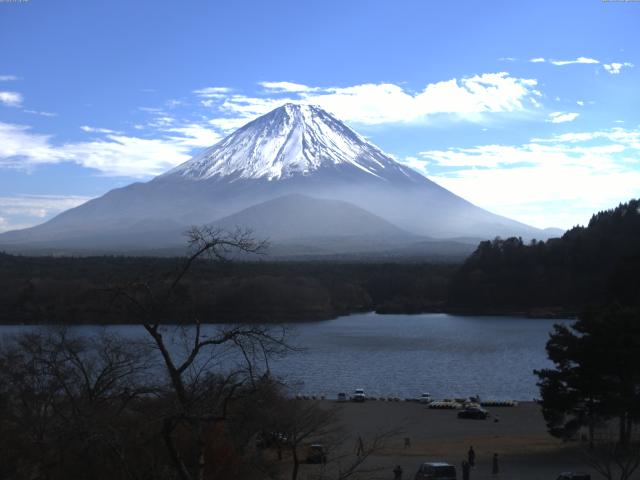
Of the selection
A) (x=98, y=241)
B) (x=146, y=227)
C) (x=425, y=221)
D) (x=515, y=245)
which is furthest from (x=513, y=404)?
(x=425, y=221)

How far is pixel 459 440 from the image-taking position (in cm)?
1580

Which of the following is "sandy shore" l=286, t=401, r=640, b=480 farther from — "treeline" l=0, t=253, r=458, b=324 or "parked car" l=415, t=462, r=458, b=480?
"treeline" l=0, t=253, r=458, b=324

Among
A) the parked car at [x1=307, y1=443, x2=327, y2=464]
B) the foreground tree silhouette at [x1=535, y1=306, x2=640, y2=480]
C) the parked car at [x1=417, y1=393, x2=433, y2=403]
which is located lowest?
the parked car at [x1=417, y1=393, x2=433, y2=403]

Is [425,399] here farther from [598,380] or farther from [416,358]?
[416,358]

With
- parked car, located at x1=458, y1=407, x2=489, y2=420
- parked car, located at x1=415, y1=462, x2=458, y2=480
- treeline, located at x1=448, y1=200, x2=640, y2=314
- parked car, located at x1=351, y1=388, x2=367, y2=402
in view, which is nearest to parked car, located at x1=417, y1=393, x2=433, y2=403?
parked car, located at x1=351, y1=388, x2=367, y2=402

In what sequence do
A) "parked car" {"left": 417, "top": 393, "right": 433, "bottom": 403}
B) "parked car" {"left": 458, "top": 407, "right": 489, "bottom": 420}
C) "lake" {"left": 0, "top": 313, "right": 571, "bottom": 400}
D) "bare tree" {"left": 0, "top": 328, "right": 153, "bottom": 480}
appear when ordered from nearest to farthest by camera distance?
"bare tree" {"left": 0, "top": 328, "right": 153, "bottom": 480}, "parked car" {"left": 458, "top": 407, "right": 489, "bottom": 420}, "parked car" {"left": 417, "top": 393, "right": 433, "bottom": 403}, "lake" {"left": 0, "top": 313, "right": 571, "bottom": 400}

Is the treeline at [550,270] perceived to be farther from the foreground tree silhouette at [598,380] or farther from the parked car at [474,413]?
the foreground tree silhouette at [598,380]

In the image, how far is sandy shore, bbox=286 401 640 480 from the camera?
1219 cm

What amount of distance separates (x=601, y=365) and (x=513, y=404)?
7.04 m

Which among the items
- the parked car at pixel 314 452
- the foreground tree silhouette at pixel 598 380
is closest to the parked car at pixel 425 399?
the foreground tree silhouette at pixel 598 380

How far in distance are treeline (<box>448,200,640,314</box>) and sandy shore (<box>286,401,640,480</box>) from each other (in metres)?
29.8

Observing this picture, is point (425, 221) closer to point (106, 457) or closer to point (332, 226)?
point (332, 226)

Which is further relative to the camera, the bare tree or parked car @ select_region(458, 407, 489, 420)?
parked car @ select_region(458, 407, 489, 420)

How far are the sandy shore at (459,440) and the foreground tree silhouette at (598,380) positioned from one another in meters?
0.55
